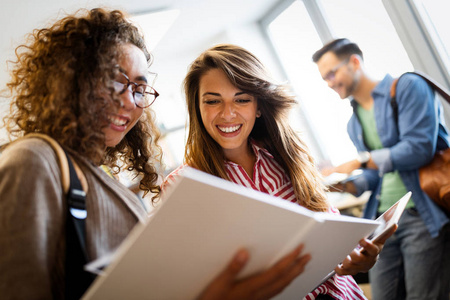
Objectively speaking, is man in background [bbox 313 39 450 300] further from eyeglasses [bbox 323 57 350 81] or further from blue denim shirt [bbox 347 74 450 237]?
eyeglasses [bbox 323 57 350 81]

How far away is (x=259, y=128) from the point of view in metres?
1.68

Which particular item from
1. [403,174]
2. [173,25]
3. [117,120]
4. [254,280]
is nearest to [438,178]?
[403,174]

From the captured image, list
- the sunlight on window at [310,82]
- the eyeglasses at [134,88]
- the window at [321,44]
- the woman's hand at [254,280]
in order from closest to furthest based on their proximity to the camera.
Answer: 1. the woman's hand at [254,280]
2. the eyeglasses at [134,88]
3. the window at [321,44]
4. the sunlight on window at [310,82]

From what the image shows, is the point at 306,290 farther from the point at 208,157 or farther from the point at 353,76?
the point at 353,76

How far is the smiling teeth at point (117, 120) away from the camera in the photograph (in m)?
0.89

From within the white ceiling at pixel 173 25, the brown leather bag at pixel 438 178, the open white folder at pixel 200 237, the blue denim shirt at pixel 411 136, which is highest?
the white ceiling at pixel 173 25

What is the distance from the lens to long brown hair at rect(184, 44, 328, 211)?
1.47 meters

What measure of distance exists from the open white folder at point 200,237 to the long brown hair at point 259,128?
2.34ft

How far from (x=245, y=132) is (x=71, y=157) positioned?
34.0 inches

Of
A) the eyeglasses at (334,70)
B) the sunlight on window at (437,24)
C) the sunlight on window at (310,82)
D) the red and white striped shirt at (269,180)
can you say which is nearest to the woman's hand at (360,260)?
the red and white striped shirt at (269,180)

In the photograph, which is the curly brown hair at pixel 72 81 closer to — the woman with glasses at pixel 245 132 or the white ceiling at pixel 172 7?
the woman with glasses at pixel 245 132

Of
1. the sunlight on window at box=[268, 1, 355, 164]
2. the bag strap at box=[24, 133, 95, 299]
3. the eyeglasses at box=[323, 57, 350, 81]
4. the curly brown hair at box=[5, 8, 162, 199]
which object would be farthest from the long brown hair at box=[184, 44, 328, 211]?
the sunlight on window at box=[268, 1, 355, 164]

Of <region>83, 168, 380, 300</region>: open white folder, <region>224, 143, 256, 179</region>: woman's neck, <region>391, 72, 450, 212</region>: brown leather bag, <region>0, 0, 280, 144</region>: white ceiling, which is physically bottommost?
<region>391, 72, 450, 212</region>: brown leather bag

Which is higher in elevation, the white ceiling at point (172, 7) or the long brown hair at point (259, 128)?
the white ceiling at point (172, 7)
